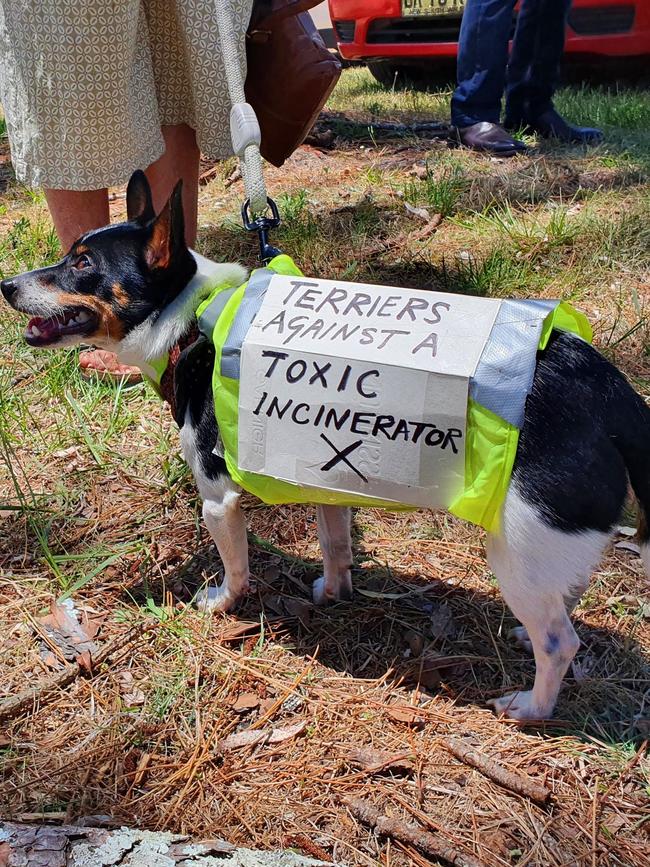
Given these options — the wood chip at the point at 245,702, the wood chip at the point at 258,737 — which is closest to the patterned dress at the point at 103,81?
the wood chip at the point at 245,702

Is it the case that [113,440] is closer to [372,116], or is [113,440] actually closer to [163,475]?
[163,475]

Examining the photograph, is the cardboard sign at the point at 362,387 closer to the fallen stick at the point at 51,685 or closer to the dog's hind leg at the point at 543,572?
the dog's hind leg at the point at 543,572

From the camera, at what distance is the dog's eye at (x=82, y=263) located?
228 centimetres

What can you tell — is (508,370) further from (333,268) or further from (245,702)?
(333,268)

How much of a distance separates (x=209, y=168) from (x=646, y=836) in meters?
4.94

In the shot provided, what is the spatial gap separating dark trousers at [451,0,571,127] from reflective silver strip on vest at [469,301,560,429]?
168 inches

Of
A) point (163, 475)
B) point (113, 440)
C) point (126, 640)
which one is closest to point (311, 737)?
point (126, 640)

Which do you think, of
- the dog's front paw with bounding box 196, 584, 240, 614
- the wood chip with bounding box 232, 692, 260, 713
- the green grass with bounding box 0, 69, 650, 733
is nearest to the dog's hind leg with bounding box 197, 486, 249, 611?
the dog's front paw with bounding box 196, 584, 240, 614

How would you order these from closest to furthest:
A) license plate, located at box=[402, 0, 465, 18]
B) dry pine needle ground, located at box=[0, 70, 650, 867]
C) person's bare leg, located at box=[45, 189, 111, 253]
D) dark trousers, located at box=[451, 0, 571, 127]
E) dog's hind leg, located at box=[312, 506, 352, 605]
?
dry pine needle ground, located at box=[0, 70, 650, 867]
dog's hind leg, located at box=[312, 506, 352, 605]
person's bare leg, located at box=[45, 189, 111, 253]
dark trousers, located at box=[451, 0, 571, 127]
license plate, located at box=[402, 0, 465, 18]

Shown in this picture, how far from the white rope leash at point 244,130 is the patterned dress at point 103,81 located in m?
0.52

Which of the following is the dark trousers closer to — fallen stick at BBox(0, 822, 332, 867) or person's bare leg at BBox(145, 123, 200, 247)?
person's bare leg at BBox(145, 123, 200, 247)

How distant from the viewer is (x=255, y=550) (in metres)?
2.73

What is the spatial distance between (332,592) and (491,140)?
4.08 m

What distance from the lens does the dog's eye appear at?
228 cm
